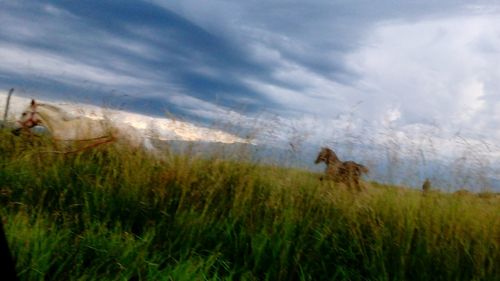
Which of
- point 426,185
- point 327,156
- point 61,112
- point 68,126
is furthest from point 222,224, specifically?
point 61,112

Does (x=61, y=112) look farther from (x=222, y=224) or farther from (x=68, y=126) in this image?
(x=222, y=224)

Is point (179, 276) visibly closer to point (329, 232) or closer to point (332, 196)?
point (329, 232)

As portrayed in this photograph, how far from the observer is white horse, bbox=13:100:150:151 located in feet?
19.3

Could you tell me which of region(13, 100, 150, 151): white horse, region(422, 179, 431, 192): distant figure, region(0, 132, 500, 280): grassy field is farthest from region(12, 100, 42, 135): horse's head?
region(422, 179, 431, 192): distant figure

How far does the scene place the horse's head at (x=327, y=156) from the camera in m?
6.34

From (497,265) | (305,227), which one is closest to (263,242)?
(305,227)

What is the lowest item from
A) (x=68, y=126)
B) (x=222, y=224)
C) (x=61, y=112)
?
(x=222, y=224)

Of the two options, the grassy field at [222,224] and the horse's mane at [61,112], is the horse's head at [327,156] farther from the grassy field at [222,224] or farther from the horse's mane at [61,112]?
the horse's mane at [61,112]

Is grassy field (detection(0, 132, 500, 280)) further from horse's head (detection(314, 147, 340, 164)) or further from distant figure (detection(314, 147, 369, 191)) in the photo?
horse's head (detection(314, 147, 340, 164))

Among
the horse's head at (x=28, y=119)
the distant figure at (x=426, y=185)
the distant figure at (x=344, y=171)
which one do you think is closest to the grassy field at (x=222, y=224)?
the distant figure at (x=426, y=185)

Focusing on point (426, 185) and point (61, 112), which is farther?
point (61, 112)

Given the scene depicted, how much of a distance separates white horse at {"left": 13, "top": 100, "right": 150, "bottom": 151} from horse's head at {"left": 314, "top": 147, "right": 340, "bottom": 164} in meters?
1.95

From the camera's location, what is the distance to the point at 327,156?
6.48m

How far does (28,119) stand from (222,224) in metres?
3.30
